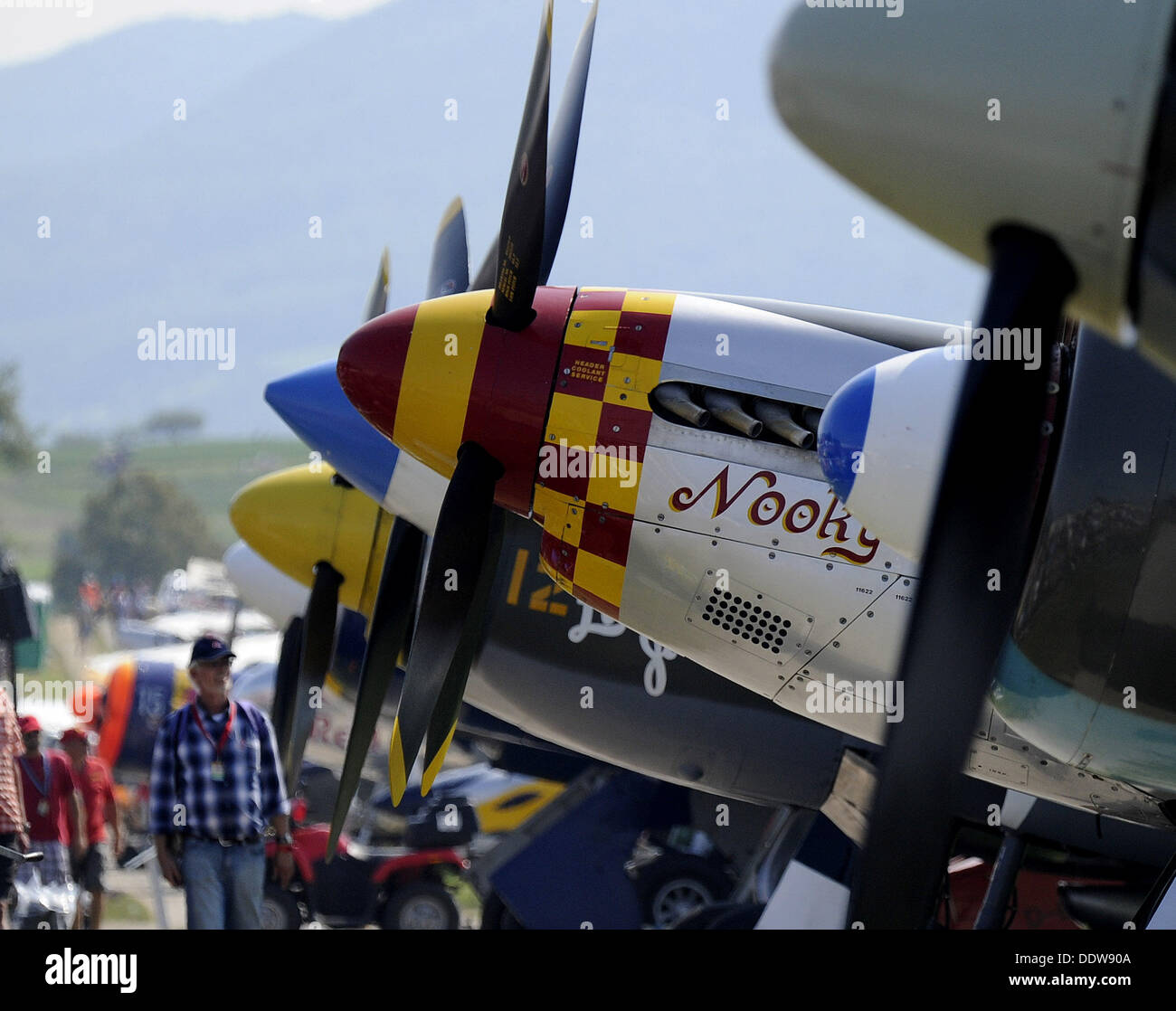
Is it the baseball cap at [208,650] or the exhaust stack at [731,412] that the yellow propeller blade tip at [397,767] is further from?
the exhaust stack at [731,412]

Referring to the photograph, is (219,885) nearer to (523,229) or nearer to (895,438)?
(523,229)

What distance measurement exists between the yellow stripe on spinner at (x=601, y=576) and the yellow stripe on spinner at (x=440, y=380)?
684 millimetres

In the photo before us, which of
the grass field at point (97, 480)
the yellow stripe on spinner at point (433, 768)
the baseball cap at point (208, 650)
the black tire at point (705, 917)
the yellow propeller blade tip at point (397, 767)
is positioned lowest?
the grass field at point (97, 480)

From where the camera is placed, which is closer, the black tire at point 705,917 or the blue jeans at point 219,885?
the blue jeans at point 219,885

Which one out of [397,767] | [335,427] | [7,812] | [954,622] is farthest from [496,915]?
[954,622]

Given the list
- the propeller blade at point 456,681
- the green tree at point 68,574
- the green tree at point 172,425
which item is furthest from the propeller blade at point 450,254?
the green tree at point 172,425

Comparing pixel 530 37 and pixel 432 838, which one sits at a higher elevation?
pixel 530 37

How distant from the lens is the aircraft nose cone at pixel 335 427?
6.77 m

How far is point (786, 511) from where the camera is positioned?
520 centimetres

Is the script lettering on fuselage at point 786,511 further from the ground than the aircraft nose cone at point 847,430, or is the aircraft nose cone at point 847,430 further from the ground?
the aircraft nose cone at point 847,430

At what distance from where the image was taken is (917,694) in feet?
9.41

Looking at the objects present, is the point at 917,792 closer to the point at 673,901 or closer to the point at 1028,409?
the point at 1028,409
